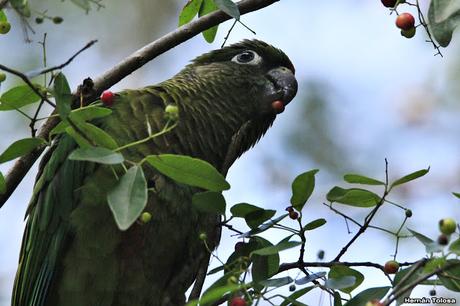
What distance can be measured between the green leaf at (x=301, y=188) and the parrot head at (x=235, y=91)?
2.66 ft

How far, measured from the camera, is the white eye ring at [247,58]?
3400 mm

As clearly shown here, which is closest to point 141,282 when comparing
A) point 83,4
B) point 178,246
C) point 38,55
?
point 178,246

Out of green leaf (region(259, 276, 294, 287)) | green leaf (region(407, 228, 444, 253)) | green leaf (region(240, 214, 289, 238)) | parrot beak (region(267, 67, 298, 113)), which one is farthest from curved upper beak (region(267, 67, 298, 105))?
green leaf (region(407, 228, 444, 253))

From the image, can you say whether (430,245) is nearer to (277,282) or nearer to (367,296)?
(367,296)

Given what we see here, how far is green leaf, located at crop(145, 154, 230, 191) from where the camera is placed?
1912 mm

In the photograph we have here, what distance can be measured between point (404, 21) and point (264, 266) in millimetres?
802

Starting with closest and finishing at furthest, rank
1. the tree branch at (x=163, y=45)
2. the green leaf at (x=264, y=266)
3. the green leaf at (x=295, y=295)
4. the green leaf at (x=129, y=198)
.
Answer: the green leaf at (x=129, y=198)
the green leaf at (x=295, y=295)
the green leaf at (x=264, y=266)
the tree branch at (x=163, y=45)

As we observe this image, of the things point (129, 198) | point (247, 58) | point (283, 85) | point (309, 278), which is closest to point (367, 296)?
point (309, 278)

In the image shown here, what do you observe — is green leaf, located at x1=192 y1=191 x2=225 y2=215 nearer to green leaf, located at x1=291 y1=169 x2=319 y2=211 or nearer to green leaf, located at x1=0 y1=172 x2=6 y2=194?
green leaf, located at x1=291 y1=169 x2=319 y2=211

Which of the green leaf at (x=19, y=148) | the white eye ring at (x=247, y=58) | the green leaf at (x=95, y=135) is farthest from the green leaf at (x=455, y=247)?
the white eye ring at (x=247, y=58)

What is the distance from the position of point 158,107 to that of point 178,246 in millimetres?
516

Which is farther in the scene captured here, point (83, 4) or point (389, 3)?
point (389, 3)

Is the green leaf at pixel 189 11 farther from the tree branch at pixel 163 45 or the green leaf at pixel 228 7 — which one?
the green leaf at pixel 228 7

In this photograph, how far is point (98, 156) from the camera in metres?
1.79
